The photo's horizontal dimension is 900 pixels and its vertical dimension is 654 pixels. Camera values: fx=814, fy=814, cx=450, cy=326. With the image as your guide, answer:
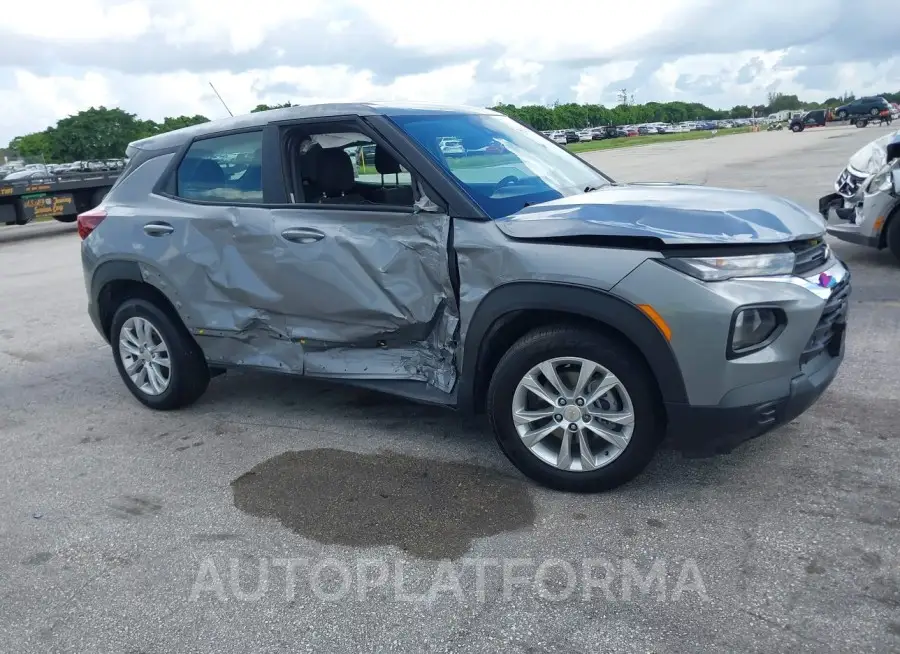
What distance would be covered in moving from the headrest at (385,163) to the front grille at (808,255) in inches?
79.7

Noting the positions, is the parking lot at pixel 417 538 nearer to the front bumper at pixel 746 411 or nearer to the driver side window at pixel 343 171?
the front bumper at pixel 746 411

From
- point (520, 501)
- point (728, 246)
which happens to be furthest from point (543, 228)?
point (520, 501)

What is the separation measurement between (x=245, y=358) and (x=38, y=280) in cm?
793

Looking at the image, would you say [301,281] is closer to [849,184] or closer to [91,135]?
[849,184]

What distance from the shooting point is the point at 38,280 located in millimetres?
11352

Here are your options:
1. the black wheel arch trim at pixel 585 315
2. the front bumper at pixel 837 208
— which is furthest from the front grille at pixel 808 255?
the front bumper at pixel 837 208

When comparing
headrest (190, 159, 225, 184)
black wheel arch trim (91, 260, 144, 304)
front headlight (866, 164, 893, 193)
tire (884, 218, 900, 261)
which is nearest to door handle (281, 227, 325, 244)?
headrest (190, 159, 225, 184)

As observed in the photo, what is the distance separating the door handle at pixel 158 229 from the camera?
5.01 metres

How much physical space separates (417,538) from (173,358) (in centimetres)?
239

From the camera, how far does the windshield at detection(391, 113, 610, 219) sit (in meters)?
4.11

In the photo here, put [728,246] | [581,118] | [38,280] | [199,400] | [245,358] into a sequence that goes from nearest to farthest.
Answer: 1. [728,246]
2. [245,358]
3. [199,400]
4. [38,280]
5. [581,118]

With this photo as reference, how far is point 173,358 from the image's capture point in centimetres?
513

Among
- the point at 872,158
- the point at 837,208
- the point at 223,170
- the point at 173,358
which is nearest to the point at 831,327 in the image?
the point at 223,170

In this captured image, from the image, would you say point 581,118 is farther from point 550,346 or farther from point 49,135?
point 550,346
